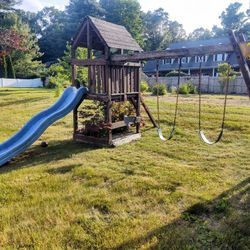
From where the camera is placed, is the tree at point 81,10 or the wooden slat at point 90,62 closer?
the wooden slat at point 90,62

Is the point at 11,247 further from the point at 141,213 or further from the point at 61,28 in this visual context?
the point at 61,28

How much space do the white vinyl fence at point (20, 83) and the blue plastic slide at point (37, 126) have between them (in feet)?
73.6

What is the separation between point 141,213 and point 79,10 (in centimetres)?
4514

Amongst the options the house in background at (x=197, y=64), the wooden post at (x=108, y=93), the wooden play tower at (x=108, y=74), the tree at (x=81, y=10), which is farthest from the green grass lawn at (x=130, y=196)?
the tree at (x=81, y=10)

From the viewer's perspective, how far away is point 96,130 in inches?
267

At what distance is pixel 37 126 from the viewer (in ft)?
21.0

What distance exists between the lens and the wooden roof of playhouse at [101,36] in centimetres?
647

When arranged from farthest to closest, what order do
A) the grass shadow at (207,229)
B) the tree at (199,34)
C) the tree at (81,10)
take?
the tree at (199,34), the tree at (81,10), the grass shadow at (207,229)

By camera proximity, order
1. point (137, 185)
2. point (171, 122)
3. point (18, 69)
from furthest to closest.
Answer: point (18, 69) → point (171, 122) → point (137, 185)

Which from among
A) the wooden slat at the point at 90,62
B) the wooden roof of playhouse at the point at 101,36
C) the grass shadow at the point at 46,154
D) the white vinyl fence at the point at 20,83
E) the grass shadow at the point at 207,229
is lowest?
the grass shadow at the point at 207,229

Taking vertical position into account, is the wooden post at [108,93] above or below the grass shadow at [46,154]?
above

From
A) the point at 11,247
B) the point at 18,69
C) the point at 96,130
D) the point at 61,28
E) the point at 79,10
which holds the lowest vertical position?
the point at 11,247

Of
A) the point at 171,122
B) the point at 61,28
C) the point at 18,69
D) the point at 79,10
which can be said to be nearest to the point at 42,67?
the point at 18,69

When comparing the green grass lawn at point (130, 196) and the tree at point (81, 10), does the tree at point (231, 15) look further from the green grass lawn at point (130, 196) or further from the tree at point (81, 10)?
the green grass lawn at point (130, 196)
